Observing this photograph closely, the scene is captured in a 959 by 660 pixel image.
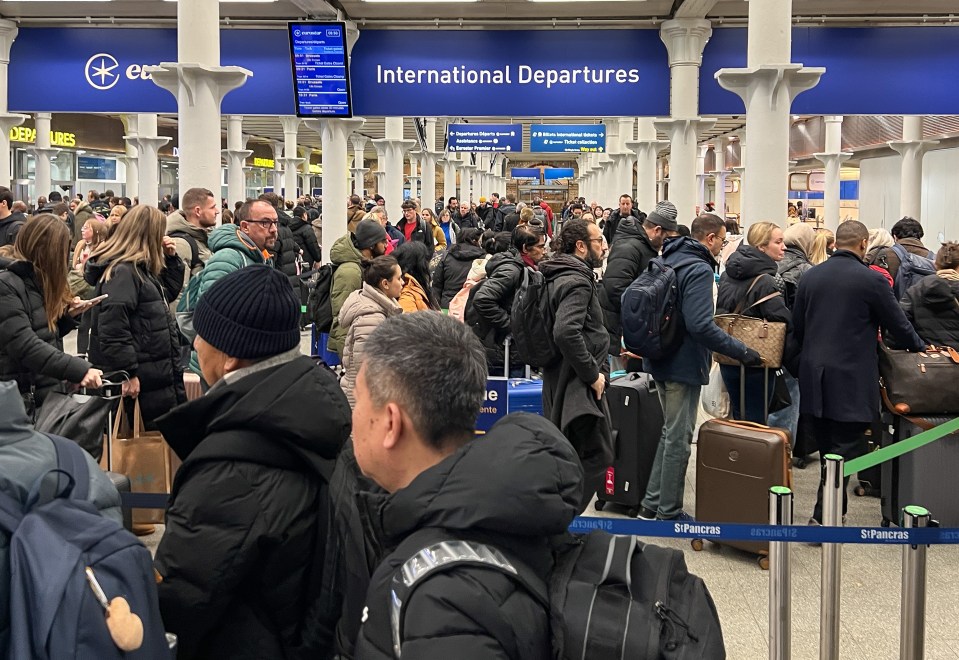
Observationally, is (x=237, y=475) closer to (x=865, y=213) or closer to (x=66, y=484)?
(x=66, y=484)

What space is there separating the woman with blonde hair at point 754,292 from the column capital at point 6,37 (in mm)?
11051

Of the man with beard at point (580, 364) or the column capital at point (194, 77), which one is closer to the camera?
the man with beard at point (580, 364)

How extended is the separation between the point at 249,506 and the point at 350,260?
5538 millimetres

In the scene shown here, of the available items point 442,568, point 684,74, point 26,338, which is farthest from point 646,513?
point 684,74

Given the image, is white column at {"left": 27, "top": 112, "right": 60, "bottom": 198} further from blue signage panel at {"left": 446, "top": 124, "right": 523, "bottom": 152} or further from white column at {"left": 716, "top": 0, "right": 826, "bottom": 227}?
white column at {"left": 716, "top": 0, "right": 826, "bottom": 227}

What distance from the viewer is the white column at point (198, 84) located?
8867 mm

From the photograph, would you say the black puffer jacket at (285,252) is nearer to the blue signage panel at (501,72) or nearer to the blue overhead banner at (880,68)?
the blue signage panel at (501,72)

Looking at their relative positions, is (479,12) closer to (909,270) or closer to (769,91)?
(769,91)

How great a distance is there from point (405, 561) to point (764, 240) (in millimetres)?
5414

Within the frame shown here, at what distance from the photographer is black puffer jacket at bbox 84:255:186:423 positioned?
5.00m

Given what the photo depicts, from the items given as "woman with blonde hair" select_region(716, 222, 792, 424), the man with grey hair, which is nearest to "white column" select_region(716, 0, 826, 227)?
"woman with blonde hair" select_region(716, 222, 792, 424)

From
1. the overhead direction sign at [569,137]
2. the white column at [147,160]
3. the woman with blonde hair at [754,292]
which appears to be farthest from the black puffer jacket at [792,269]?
the overhead direction sign at [569,137]

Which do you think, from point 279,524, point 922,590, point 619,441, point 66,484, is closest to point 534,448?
point 279,524

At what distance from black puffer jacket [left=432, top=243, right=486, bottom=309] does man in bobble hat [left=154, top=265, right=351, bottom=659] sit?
7096 millimetres
